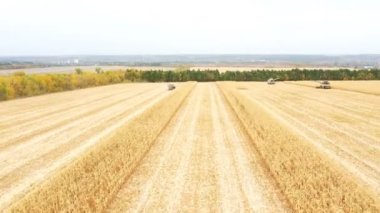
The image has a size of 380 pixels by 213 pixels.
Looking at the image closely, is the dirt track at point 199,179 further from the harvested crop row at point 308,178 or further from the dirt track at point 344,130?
the dirt track at point 344,130

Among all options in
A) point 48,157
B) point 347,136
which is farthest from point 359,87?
point 48,157

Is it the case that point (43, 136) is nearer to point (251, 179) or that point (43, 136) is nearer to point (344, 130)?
point (251, 179)

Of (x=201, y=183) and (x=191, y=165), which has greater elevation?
(x=201, y=183)

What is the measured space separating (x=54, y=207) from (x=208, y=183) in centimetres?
581

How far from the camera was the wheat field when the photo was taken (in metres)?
13.9

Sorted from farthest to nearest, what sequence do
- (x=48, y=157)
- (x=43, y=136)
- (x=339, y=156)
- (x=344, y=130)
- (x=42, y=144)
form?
(x=344, y=130) → (x=43, y=136) → (x=42, y=144) → (x=48, y=157) → (x=339, y=156)

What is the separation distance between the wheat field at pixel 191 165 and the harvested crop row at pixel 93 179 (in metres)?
0.05

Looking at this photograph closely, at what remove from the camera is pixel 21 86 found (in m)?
64.2

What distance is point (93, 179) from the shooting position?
53.7 feet

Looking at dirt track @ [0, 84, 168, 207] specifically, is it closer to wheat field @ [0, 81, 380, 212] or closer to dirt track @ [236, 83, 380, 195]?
wheat field @ [0, 81, 380, 212]

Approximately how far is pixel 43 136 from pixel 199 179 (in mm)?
14539

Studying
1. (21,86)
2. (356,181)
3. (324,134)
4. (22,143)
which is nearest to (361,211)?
(356,181)

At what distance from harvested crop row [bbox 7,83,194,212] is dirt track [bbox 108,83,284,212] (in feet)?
1.73

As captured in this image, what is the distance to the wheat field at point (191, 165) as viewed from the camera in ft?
45.7
